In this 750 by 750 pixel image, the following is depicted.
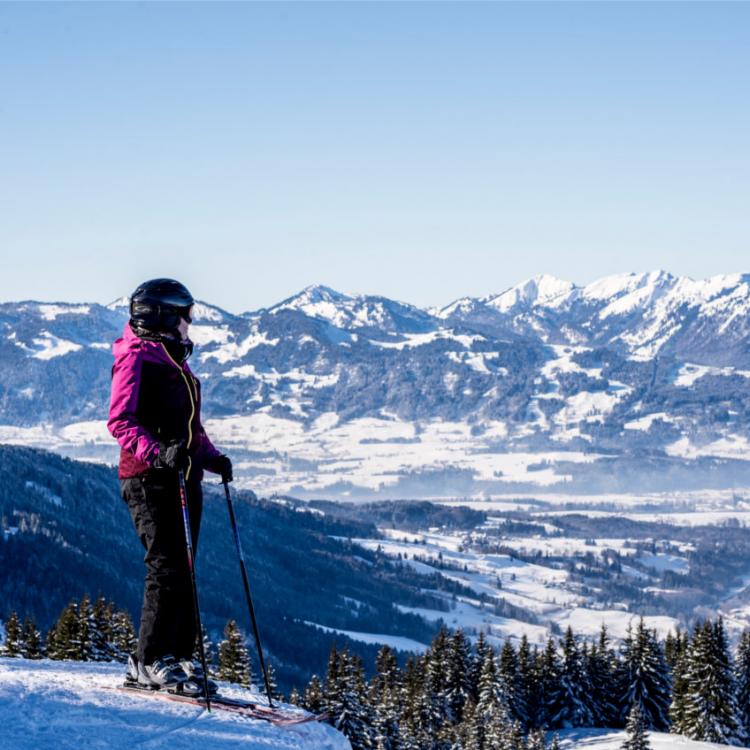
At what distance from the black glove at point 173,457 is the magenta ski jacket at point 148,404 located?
7cm

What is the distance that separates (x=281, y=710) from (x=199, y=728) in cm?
167

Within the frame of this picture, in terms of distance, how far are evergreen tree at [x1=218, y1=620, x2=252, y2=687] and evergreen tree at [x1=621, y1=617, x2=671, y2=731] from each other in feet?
123

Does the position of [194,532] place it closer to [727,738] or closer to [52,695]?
[52,695]

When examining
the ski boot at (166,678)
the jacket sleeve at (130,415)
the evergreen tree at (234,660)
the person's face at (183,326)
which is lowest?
the evergreen tree at (234,660)

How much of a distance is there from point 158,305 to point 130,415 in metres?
1.43

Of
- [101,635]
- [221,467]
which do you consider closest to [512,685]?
[101,635]

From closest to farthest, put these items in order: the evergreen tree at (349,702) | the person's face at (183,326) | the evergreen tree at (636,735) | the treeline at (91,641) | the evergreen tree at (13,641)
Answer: the person's face at (183,326) → the treeline at (91,641) → the evergreen tree at (13,641) → the evergreen tree at (349,702) → the evergreen tree at (636,735)

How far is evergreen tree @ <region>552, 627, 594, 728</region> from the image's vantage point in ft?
273

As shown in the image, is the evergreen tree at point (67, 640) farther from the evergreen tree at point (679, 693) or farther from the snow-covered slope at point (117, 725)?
the evergreen tree at point (679, 693)

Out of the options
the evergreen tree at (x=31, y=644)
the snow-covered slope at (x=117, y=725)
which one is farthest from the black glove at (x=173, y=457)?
the evergreen tree at (x=31, y=644)

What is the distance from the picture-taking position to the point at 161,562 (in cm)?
1257

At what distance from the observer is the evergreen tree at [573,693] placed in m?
83.2

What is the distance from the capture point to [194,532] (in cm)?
1304

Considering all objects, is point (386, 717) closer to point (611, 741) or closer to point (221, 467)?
point (611, 741)
